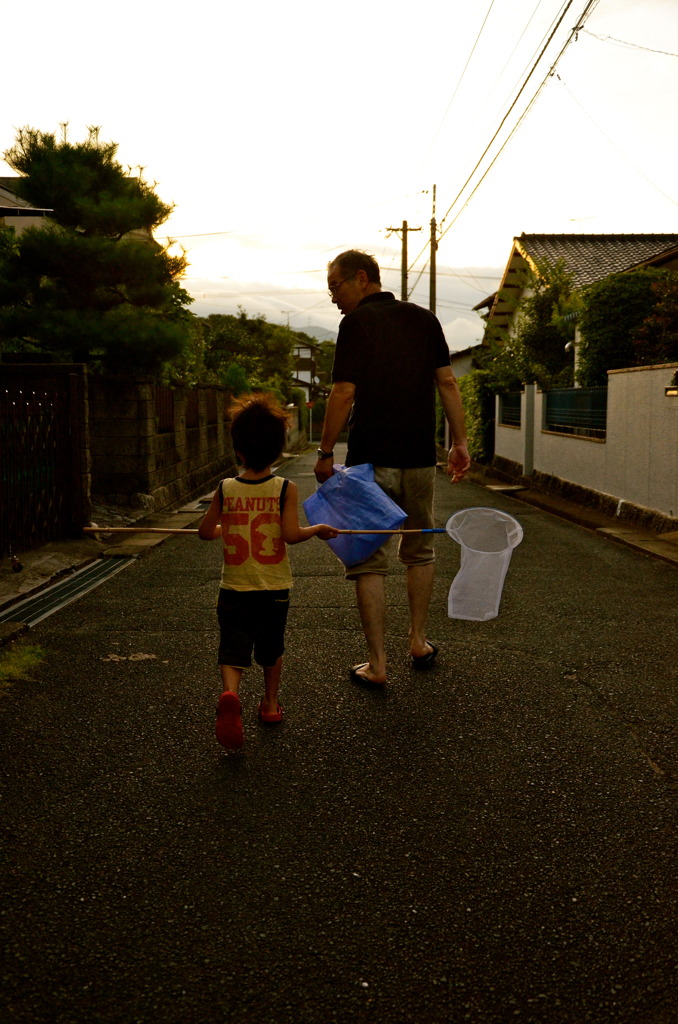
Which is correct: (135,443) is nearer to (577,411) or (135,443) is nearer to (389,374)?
(577,411)

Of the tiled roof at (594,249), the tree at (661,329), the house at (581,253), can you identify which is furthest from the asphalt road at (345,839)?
the tiled roof at (594,249)

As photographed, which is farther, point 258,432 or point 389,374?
point 389,374

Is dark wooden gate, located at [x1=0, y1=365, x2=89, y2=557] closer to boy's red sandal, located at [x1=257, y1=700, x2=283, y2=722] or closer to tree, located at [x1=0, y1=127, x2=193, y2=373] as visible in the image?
tree, located at [x1=0, y1=127, x2=193, y2=373]

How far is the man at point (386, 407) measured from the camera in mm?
4117

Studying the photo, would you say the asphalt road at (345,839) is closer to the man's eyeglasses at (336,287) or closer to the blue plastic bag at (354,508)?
the blue plastic bag at (354,508)

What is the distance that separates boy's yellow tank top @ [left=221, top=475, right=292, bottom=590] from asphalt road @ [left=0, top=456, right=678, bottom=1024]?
0.64 meters

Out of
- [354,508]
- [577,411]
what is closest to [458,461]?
[354,508]

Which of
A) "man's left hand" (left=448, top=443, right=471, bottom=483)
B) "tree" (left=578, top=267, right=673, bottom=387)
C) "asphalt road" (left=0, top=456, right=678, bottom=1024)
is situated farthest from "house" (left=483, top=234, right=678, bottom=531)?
"man's left hand" (left=448, top=443, right=471, bottom=483)

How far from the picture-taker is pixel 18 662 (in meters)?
4.64

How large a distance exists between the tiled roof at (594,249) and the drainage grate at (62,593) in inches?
671

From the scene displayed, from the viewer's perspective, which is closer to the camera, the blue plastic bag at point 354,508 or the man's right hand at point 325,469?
the blue plastic bag at point 354,508

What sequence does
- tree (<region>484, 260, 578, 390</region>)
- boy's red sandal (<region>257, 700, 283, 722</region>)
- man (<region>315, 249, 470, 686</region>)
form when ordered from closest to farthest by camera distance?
1. boy's red sandal (<region>257, 700, 283, 722</region>)
2. man (<region>315, 249, 470, 686</region>)
3. tree (<region>484, 260, 578, 390</region>)

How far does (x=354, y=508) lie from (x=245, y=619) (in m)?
0.73

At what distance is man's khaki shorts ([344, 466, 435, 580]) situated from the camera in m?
4.23
